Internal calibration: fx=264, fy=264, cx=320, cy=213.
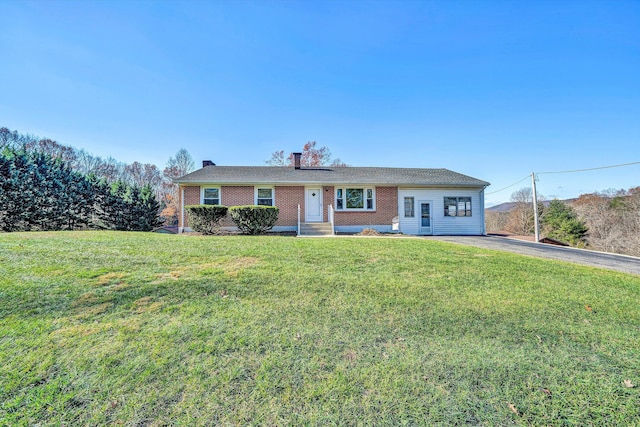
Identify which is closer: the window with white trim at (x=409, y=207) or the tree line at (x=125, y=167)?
the window with white trim at (x=409, y=207)

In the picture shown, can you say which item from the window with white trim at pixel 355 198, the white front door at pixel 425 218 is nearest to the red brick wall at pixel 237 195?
the window with white trim at pixel 355 198

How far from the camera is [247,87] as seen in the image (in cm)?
1341

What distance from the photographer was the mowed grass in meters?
2.02

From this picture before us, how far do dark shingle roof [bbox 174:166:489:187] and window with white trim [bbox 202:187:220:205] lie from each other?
649 mm

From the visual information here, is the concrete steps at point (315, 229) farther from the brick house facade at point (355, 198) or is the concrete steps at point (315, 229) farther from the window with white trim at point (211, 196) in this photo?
the window with white trim at point (211, 196)

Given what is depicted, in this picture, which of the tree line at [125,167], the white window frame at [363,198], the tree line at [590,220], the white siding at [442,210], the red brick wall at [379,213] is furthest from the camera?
the tree line at [125,167]

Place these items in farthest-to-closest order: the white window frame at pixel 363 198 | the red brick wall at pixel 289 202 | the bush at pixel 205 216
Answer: the white window frame at pixel 363 198
the red brick wall at pixel 289 202
the bush at pixel 205 216

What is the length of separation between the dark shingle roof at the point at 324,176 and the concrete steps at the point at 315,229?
2.45 meters

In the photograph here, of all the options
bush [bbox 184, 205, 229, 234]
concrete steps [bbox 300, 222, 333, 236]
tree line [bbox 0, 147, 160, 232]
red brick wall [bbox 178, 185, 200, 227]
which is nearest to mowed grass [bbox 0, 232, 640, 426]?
bush [bbox 184, 205, 229, 234]

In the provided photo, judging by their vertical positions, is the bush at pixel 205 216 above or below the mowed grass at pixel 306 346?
above

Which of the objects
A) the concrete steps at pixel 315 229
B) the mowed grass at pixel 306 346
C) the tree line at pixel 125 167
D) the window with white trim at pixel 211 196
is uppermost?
the tree line at pixel 125 167

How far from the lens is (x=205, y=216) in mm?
12305

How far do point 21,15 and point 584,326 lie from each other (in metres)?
13.7

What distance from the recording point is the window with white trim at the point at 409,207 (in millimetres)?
15766
